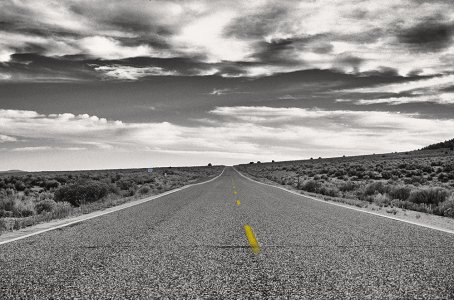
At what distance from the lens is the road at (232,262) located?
359 centimetres

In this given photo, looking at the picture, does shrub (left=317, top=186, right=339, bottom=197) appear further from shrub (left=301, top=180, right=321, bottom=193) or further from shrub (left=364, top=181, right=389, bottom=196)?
shrub (left=364, top=181, right=389, bottom=196)

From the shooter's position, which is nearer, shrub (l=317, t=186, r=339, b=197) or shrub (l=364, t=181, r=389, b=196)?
shrub (l=364, t=181, r=389, b=196)

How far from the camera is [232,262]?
468 centimetres

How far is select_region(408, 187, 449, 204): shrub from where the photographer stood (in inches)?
A: 535

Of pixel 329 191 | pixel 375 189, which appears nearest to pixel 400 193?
pixel 375 189

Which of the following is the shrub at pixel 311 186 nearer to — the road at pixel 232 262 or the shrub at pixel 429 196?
the shrub at pixel 429 196

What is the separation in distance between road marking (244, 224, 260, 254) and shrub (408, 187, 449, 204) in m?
9.58

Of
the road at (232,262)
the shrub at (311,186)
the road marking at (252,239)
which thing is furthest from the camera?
the shrub at (311,186)

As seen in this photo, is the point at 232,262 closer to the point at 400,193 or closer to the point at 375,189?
the point at 400,193

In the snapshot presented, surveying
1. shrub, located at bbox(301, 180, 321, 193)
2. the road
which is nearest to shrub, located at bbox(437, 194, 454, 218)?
the road

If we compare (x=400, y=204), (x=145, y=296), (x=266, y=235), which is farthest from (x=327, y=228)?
(x=400, y=204)

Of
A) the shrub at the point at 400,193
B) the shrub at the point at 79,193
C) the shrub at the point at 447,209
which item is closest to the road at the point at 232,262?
the shrub at the point at 447,209

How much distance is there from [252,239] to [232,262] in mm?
1574

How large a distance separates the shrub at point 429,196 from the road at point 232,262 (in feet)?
24.6
